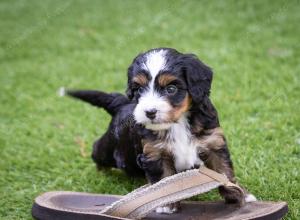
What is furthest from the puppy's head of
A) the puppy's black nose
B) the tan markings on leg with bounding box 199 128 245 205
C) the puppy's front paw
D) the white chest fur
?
the puppy's front paw

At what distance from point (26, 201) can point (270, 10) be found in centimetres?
531

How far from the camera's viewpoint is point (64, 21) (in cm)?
932

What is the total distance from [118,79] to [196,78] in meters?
3.38

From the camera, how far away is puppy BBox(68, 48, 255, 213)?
9.39 feet

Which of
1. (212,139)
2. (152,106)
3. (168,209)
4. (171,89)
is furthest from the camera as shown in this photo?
(168,209)

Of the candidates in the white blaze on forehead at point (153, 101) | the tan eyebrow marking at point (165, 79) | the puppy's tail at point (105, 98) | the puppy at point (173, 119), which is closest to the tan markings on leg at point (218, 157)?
the puppy at point (173, 119)

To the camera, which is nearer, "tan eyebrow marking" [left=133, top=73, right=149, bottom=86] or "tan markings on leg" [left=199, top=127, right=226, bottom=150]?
"tan eyebrow marking" [left=133, top=73, right=149, bottom=86]

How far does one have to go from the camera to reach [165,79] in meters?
2.86

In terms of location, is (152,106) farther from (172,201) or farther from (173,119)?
(172,201)

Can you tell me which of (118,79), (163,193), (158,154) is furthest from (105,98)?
(118,79)

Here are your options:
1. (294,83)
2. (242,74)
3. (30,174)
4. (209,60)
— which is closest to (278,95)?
(294,83)

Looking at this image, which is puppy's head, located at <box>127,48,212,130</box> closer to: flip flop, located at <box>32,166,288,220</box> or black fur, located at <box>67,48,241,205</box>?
black fur, located at <box>67,48,241,205</box>

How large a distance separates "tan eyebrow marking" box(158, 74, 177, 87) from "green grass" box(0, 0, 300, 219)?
3.64ft

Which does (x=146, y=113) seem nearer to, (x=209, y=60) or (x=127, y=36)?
(x=209, y=60)
